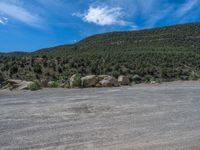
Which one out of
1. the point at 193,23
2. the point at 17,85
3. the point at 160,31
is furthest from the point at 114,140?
the point at 193,23

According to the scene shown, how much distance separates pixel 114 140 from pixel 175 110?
420cm

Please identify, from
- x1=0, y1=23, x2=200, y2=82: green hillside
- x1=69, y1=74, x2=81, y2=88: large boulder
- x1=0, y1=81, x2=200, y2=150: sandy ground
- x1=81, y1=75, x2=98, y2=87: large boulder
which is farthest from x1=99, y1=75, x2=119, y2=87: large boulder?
x1=0, y1=81, x2=200, y2=150: sandy ground

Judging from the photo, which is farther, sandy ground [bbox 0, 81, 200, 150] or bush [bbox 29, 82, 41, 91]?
bush [bbox 29, 82, 41, 91]

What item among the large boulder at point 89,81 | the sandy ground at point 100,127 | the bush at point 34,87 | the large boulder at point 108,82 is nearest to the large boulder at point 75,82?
the large boulder at point 89,81

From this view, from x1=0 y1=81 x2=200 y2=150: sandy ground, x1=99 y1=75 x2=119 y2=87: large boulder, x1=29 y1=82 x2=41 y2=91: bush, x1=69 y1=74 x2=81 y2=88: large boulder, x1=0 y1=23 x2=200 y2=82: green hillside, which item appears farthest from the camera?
x1=0 y1=23 x2=200 y2=82: green hillside

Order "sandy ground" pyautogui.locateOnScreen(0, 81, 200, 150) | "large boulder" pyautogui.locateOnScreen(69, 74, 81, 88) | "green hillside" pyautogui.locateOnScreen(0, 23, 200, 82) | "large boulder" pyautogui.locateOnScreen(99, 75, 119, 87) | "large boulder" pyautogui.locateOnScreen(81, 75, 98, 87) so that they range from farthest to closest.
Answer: "green hillside" pyautogui.locateOnScreen(0, 23, 200, 82)
"large boulder" pyautogui.locateOnScreen(99, 75, 119, 87)
"large boulder" pyautogui.locateOnScreen(81, 75, 98, 87)
"large boulder" pyautogui.locateOnScreen(69, 74, 81, 88)
"sandy ground" pyautogui.locateOnScreen(0, 81, 200, 150)

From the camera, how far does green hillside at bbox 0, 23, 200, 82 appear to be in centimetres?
3269

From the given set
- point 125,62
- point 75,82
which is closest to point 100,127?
point 75,82

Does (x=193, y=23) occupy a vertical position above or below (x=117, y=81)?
above

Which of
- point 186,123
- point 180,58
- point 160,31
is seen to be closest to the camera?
point 186,123

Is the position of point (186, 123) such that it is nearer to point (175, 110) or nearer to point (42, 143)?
point (175, 110)

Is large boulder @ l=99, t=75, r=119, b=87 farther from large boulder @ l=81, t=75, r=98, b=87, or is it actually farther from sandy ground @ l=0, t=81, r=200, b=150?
sandy ground @ l=0, t=81, r=200, b=150

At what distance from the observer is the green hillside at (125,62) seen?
1287 inches

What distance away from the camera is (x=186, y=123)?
24.9 feet
